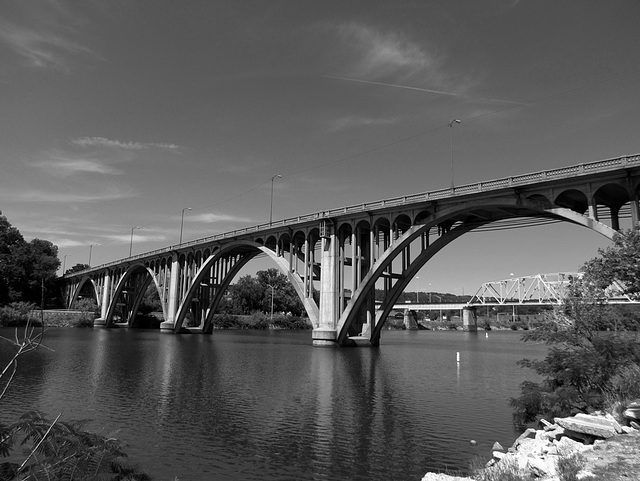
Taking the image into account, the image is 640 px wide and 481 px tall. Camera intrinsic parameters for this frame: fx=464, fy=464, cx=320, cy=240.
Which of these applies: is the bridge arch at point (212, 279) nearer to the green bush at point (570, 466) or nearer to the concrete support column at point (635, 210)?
the concrete support column at point (635, 210)

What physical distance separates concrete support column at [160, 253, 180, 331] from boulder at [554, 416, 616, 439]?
88.3 meters

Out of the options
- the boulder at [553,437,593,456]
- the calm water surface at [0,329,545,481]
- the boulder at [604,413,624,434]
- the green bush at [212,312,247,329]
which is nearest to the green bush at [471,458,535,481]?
the boulder at [553,437,593,456]

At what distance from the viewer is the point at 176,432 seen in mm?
16828

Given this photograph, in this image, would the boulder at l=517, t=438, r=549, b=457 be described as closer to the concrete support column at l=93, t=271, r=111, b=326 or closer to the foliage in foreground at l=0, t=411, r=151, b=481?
the foliage in foreground at l=0, t=411, r=151, b=481

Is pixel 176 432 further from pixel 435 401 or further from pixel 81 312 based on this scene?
pixel 81 312

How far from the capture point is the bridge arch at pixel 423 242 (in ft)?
143

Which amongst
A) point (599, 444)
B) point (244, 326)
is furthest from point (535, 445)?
point (244, 326)

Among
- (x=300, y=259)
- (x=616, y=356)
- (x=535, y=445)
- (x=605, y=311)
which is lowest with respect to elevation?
(x=535, y=445)

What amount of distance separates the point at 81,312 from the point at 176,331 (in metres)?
46.7

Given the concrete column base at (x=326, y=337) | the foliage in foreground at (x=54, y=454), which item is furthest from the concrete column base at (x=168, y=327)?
the foliage in foreground at (x=54, y=454)

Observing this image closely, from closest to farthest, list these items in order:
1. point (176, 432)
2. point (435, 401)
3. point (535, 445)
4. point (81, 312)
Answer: point (535, 445) < point (176, 432) < point (435, 401) < point (81, 312)

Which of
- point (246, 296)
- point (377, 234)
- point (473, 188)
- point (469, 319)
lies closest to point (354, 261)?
point (377, 234)

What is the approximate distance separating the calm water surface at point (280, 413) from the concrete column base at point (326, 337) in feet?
58.5

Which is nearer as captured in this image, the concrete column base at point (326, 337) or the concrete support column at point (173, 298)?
the concrete column base at point (326, 337)
